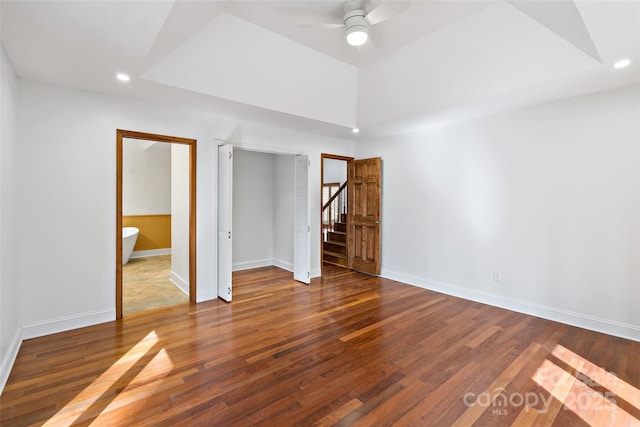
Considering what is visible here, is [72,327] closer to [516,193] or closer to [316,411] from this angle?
[316,411]

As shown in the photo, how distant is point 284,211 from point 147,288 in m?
2.78

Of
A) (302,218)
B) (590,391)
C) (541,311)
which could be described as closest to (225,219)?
(302,218)

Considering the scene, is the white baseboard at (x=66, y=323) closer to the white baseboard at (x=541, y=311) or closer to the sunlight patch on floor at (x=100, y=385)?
the sunlight patch on floor at (x=100, y=385)

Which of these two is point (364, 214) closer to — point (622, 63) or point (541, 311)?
point (541, 311)

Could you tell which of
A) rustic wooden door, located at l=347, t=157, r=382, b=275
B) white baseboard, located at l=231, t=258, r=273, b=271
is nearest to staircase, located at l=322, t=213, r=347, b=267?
rustic wooden door, located at l=347, t=157, r=382, b=275

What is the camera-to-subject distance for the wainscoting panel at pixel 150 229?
7.32 m

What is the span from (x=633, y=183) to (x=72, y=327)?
6.08m

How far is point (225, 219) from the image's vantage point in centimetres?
410

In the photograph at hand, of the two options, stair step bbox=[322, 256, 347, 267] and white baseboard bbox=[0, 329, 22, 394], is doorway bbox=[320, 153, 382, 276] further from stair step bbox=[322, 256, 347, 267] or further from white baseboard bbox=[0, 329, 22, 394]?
white baseboard bbox=[0, 329, 22, 394]

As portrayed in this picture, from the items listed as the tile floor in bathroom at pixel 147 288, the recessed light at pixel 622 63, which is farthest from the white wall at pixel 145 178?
the recessed light at pixel 622 63

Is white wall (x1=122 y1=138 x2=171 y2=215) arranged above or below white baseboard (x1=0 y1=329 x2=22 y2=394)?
above

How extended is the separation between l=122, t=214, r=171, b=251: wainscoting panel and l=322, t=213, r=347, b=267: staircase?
13.8ft

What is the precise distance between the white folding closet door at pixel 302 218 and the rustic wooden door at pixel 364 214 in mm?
1207

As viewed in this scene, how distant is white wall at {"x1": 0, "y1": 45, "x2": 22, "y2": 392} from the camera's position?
2312 millimetres
